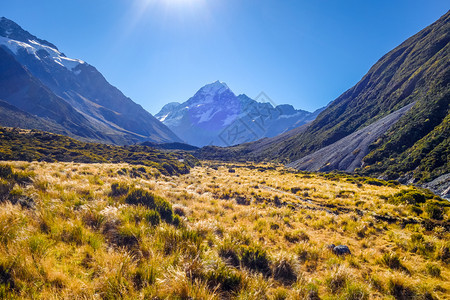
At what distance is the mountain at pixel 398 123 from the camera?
1345 inches

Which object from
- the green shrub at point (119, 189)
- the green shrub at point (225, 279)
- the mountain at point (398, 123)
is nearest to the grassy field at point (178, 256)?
the green shrub at point (225, 279)

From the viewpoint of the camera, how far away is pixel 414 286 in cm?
412

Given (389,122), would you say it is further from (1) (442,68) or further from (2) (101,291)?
(2) (101,291)

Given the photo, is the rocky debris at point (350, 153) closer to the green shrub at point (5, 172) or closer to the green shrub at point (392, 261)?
the green shrub at point (392, 261)

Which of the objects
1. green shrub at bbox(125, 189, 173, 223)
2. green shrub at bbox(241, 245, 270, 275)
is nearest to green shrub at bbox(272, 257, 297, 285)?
green shrub at bbox(241, 245, 270, 275)

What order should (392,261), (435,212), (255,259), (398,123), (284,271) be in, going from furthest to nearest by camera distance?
(398,123)
(435,212)
(392,261)
(255,259)
(284,271)

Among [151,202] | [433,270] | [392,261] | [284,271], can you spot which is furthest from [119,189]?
[433,270]

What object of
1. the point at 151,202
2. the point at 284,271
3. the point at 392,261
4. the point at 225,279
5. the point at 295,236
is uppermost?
the point at 151,202

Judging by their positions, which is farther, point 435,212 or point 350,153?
point 350,153

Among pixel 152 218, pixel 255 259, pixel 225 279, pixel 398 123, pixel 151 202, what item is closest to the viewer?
pixel 225 279

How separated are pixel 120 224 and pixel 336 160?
6085cm

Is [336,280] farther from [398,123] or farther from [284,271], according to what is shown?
[398,123]

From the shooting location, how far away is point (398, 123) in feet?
171

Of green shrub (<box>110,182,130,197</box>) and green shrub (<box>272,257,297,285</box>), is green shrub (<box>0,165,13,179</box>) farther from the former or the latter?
green shrub (<box>272,257,297,285</box>)
